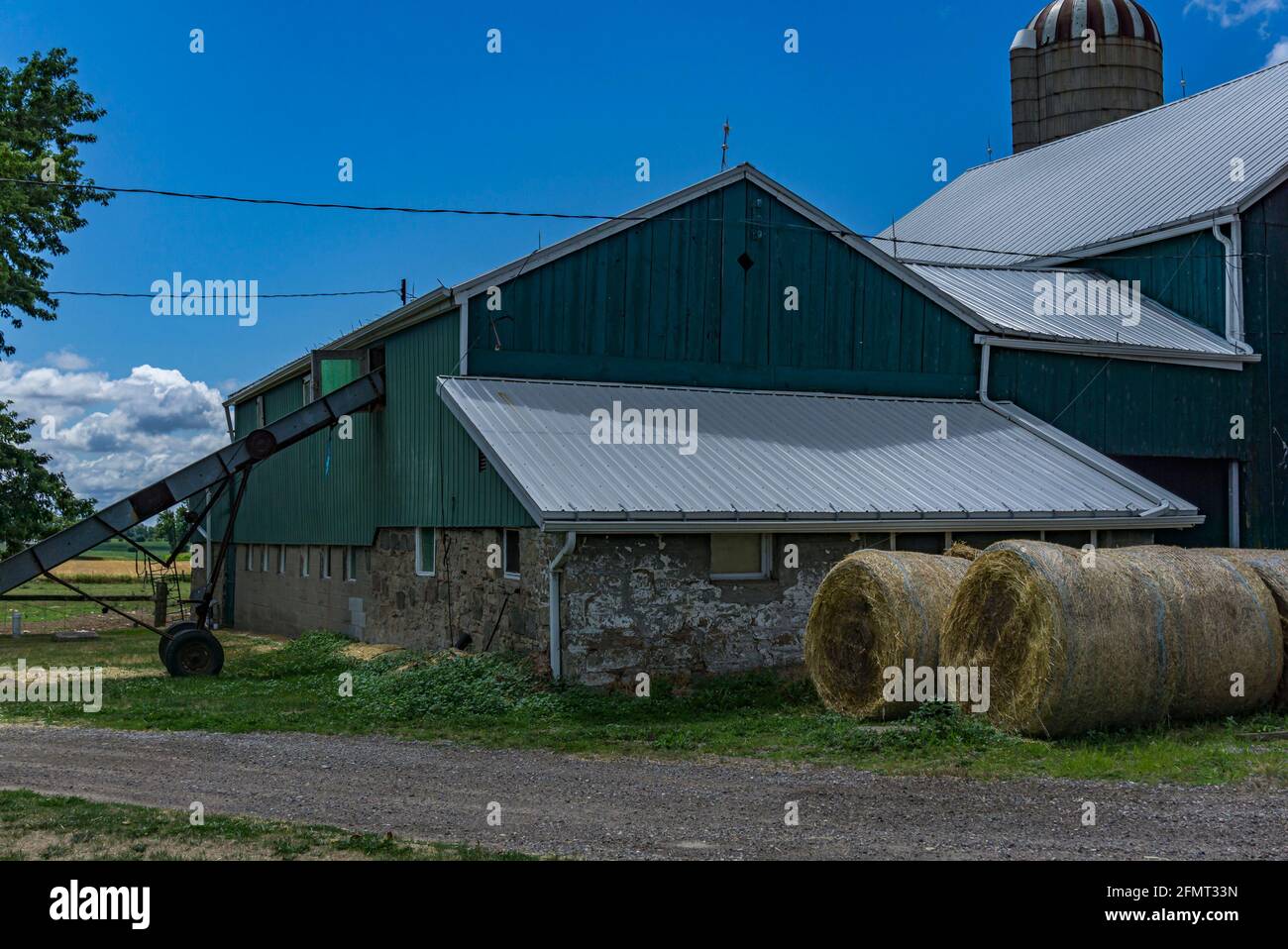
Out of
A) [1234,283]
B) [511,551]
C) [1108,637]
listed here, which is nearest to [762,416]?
[511,551]

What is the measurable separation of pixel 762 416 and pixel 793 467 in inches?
81.8

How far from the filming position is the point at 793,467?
17.6 meters

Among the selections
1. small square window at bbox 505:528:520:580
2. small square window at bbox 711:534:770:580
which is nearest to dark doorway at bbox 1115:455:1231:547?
small square window at bbox 711:534:770:580

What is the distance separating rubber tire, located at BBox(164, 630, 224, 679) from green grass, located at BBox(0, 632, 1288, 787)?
34cm

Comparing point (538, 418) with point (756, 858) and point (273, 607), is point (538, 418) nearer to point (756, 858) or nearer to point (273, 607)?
point (756, 858)

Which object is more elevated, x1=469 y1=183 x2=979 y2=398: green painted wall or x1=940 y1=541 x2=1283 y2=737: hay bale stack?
x1=469 y1=183 x2=979 y2=398: green painted wall

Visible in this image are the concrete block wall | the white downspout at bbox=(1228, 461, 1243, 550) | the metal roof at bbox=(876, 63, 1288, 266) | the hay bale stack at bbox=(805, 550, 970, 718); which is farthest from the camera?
the metal roof at bbox=(876, 63, 1288, 266)

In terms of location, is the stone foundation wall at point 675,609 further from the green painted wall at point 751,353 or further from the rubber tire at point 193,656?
the rubber tire at point 193,656

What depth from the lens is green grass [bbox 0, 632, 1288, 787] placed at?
11.2 meters

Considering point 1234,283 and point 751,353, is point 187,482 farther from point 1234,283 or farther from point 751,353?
point 1234,283

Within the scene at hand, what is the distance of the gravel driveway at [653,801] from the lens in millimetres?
8250

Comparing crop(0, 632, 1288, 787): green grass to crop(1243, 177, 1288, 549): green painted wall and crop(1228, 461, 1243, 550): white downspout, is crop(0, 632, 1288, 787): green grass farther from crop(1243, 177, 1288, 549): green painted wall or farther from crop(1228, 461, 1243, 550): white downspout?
crop(1243, 177, 1288, 549): green painted wall

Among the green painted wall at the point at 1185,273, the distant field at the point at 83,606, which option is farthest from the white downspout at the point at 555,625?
the green painted wall at the point at 1185,273

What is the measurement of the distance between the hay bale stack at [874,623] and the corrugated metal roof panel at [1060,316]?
9.30 metres
